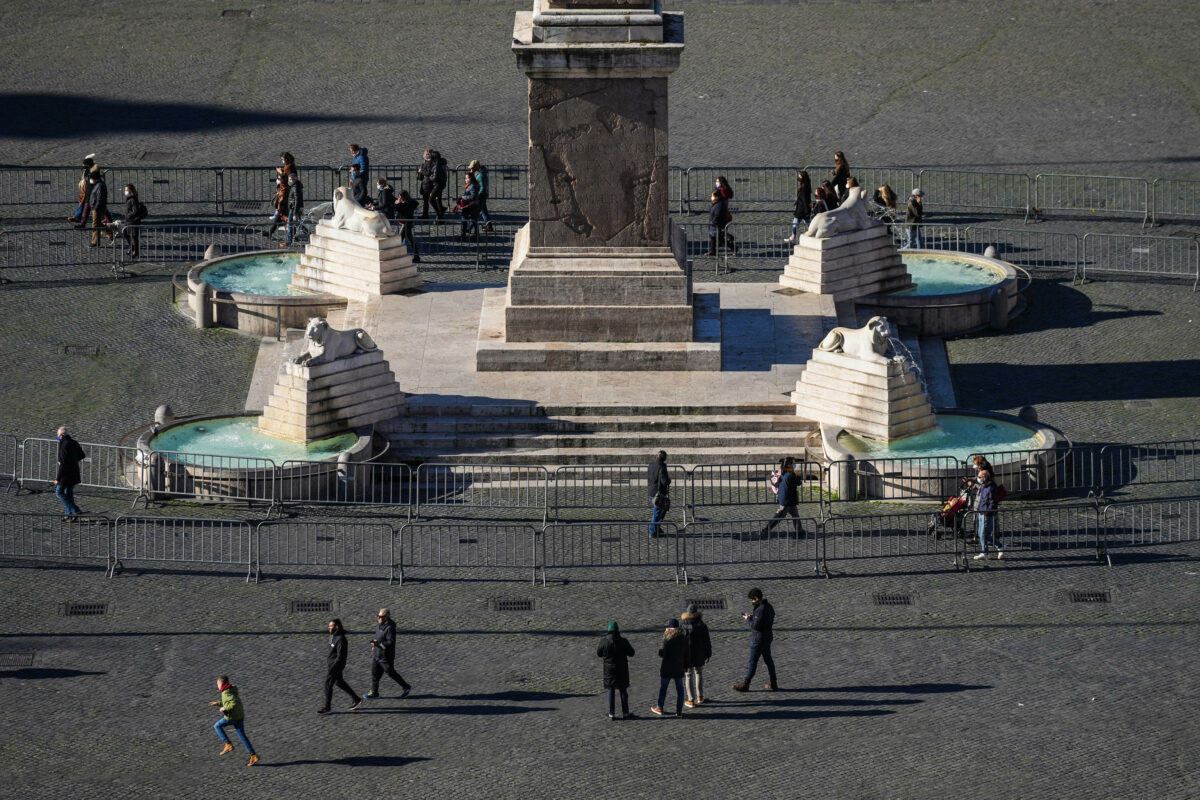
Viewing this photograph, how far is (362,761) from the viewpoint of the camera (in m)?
24.3

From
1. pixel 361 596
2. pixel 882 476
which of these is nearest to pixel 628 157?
pixel 882 476

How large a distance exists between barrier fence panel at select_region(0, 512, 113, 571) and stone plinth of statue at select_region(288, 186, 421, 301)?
894 centimetres

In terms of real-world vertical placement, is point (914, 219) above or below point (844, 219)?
above

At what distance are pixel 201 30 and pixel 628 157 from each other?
20.2m

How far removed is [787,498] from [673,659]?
518 cm

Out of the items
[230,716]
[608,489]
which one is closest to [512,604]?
[608,489]

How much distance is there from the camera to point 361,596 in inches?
1120

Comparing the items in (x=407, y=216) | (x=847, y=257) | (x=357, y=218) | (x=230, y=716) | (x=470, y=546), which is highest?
(x=407, y=216)

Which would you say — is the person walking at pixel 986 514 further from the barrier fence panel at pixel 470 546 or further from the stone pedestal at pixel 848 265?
the stone pedestal at pixel 848 265

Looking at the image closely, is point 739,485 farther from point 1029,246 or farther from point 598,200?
point 1029,246

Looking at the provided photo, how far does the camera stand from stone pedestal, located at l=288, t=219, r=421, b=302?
38.3m

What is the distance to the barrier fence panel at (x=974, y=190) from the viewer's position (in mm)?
43562

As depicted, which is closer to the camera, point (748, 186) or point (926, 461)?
point (926, 461)

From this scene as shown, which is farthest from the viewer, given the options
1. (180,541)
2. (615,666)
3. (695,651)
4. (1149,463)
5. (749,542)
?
(1149,463)
